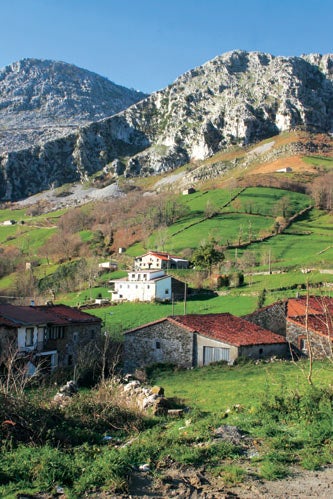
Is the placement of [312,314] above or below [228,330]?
above

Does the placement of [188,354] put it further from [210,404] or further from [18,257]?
[18,257]

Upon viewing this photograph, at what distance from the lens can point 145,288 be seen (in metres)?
73.2

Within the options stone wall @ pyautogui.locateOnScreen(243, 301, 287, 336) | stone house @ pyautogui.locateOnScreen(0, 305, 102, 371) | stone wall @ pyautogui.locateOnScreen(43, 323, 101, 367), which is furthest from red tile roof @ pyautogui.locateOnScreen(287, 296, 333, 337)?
stone house @ pyautogui.locateOnScreen(0, 305, 102, 371)

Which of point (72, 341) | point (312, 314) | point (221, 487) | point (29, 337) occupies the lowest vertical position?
point (72, 341)

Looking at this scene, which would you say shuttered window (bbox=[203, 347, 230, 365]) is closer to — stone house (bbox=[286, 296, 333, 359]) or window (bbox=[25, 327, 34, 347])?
stone house (bbox=[286, 296, 333, 359])

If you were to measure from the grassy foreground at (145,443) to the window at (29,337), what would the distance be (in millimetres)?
20163

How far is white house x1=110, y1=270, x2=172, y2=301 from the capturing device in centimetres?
7219

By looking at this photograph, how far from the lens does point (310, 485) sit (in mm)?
10648

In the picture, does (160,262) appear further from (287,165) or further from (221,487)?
(287,165)

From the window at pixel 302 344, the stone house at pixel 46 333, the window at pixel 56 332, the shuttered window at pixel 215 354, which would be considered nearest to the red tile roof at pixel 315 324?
the window at pixel 302 344

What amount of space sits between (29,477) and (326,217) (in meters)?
104

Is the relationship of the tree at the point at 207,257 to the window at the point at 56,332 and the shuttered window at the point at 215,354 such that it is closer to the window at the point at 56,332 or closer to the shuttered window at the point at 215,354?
the window at the point at 56,332

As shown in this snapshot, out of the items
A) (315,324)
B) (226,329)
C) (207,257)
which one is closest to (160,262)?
(207,257)

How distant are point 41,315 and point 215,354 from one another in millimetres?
14178
